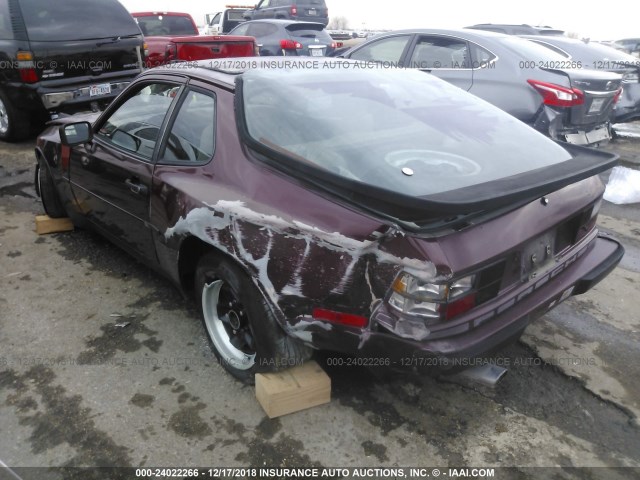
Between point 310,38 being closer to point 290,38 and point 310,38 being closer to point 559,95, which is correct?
point 290,38

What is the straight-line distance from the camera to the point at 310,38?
10797mm

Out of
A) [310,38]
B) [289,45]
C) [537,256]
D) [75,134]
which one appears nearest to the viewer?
[537,256]

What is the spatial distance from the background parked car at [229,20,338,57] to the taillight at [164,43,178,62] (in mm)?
3003

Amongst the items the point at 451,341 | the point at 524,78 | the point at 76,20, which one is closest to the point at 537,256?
the point at 451,341

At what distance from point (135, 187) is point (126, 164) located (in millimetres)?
201

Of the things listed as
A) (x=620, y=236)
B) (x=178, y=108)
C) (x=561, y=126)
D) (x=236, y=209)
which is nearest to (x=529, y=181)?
(x=236, y=209)

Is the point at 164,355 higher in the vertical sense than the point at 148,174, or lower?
lower

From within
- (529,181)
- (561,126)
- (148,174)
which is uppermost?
(529,181)

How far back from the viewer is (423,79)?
122 inches

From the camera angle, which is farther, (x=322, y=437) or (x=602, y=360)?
(x=602, y=360)

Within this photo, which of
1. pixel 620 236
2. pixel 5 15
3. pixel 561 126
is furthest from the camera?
pixel 5 15

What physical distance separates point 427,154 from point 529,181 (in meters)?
0.49

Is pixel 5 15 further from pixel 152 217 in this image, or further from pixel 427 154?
pixel 427 154

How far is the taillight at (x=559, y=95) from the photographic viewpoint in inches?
209
